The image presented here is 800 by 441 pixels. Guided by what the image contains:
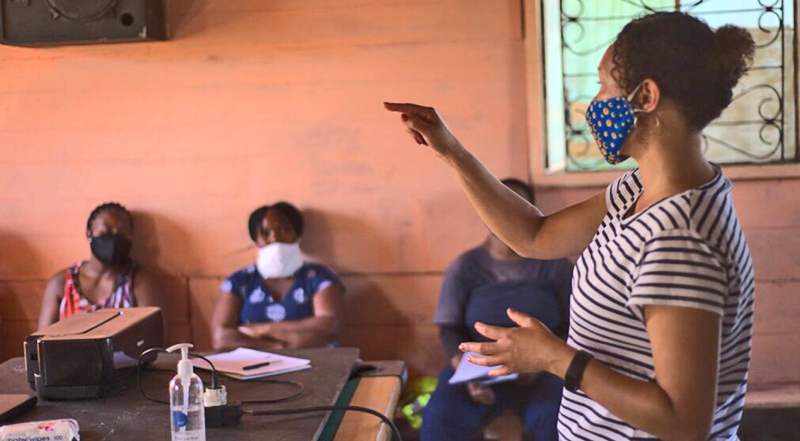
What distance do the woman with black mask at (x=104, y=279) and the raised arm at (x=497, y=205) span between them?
2.38m

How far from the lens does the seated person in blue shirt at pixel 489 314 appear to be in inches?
123

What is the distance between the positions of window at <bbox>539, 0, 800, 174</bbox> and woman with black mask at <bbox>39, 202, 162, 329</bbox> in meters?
1.73

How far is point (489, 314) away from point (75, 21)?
195 cm

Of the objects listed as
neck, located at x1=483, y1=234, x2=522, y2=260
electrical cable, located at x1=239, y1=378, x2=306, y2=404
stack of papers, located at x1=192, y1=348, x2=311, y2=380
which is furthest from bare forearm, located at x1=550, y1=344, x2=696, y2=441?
neck, located at x1=483, y1=234, x2=522, y2=260

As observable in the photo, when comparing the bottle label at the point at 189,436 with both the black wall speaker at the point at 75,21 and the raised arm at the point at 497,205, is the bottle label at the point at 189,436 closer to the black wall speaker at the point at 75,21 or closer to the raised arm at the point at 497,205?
the raised arm at the point at 497,205

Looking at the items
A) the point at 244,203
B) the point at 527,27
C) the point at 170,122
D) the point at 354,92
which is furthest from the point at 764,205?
the point at 170,122

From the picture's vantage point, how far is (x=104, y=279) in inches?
155

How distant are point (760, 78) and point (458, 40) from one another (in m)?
1.17

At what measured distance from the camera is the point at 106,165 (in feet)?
13.2

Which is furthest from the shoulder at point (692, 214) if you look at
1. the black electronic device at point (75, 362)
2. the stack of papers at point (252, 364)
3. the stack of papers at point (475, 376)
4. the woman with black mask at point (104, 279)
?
the woman with black mask at point (104, 279)

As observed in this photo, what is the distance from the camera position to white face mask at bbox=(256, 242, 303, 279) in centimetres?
377

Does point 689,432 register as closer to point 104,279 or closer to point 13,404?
point 13,404

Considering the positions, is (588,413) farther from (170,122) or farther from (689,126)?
(170,122)

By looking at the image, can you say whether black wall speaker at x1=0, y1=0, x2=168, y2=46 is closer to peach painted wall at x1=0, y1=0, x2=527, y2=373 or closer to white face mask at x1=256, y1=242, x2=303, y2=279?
peach painted wall at x1=0, y1=0, x2=527, y2=373
